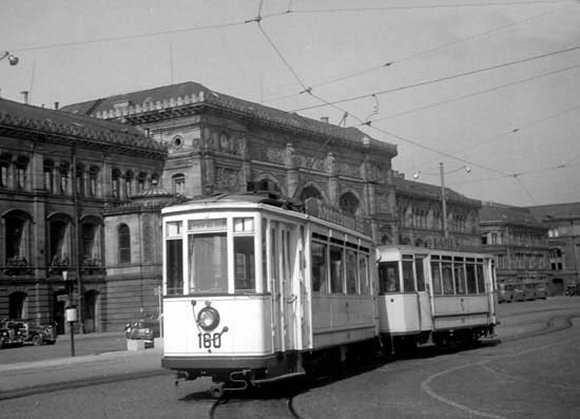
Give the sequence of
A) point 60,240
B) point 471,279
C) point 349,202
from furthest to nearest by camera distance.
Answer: point 349,202 < point 60,240 < point 471,279

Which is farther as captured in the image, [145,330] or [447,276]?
[145,330]

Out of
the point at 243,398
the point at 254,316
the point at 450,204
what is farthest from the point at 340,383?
the point at 450,204

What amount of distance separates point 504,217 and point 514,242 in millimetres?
4548

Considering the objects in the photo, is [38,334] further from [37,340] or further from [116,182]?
[116,182]

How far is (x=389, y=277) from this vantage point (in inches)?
804

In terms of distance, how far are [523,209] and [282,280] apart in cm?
13202

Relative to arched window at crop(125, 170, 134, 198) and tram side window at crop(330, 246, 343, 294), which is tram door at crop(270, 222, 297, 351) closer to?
tram side window at crop(330, 246, 343, 294)

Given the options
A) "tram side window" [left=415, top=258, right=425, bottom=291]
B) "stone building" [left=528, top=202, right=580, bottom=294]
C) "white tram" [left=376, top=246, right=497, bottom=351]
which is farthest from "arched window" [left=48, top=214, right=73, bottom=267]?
"stone building" [left=528, top=202, right=580, bottom=294]

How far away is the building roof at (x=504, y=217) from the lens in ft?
399

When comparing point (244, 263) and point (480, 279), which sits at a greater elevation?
point (480, 279)

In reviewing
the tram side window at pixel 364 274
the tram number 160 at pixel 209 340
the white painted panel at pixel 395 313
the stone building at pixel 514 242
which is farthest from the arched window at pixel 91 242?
the stone building at pixel 514 242

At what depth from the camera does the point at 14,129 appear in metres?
49.6

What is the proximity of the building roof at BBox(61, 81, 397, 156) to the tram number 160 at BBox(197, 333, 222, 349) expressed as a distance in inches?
2024

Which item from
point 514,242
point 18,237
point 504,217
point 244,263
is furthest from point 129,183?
point 504,217
